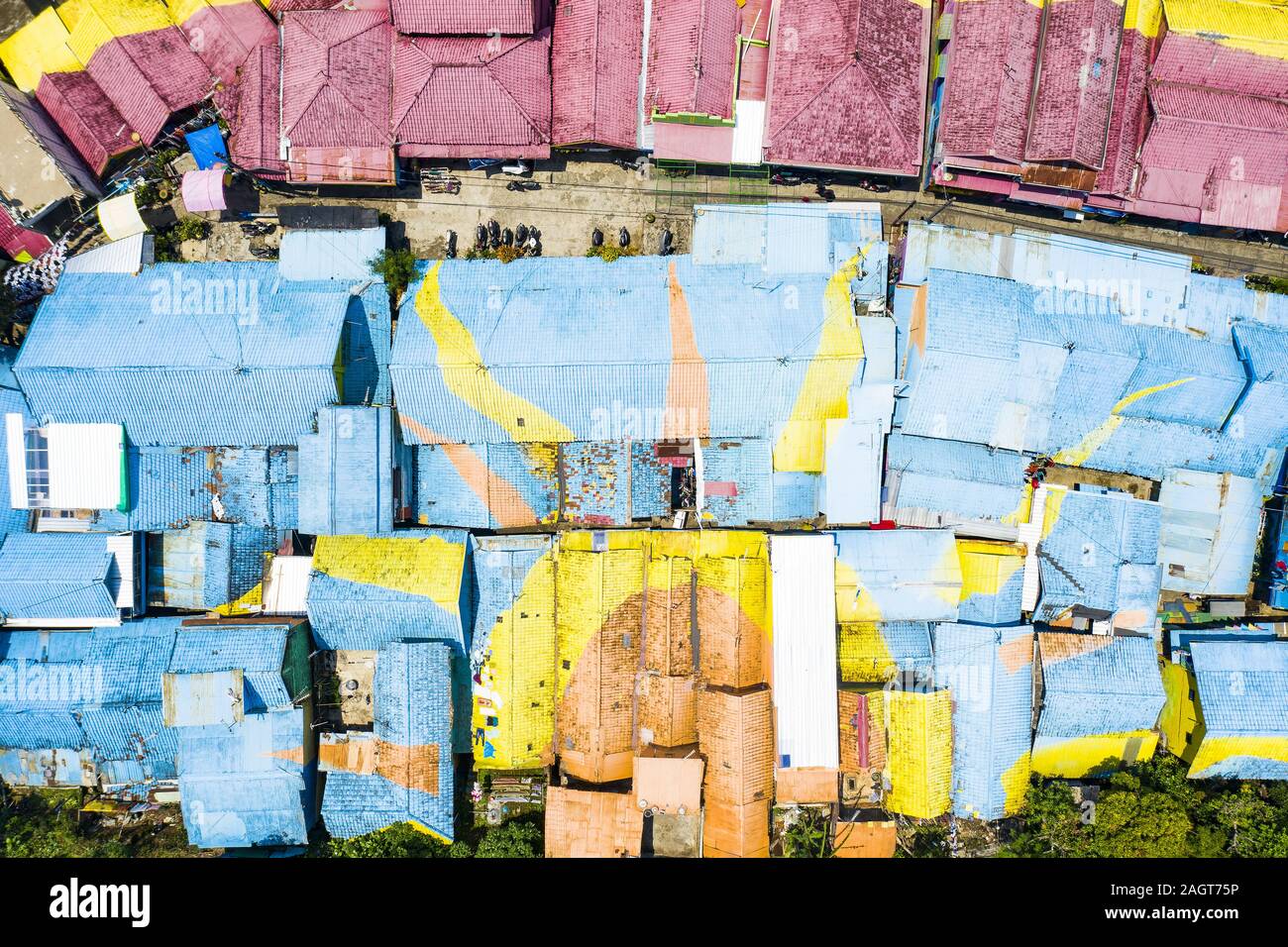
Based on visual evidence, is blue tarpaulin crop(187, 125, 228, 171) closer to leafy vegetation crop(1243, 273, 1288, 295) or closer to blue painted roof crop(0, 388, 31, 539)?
blue painted roof crop(0, 388, 31, 539)

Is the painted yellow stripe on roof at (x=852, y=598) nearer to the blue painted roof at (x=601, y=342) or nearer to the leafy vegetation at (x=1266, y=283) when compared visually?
the blue painted roof at (x=601, y=342)

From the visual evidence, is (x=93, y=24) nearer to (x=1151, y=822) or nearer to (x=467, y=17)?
(x=467, y=17)

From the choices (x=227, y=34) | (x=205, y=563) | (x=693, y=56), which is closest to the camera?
(x=693, y=56)

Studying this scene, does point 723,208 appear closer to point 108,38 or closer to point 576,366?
point 576,366

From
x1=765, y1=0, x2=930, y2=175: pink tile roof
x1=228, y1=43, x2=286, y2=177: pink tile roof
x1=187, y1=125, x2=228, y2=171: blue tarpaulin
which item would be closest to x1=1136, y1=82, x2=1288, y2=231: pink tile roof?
x1=765, y1=0, x2=930, y2=175: pink tile roof

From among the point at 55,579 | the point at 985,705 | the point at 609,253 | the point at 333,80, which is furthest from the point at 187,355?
the point at 985,705
